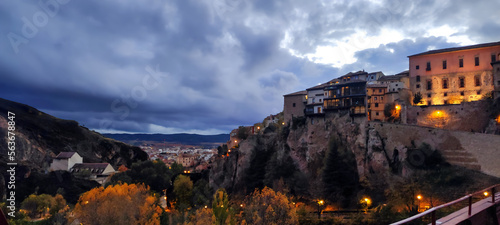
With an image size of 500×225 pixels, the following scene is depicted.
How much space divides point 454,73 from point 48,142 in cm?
9882

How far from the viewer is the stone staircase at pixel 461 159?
31641 mm

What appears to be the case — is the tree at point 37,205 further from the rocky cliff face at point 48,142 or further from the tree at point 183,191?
the rocky cliff face at point 48,142

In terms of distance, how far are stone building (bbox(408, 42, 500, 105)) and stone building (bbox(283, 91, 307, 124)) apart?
1727cm

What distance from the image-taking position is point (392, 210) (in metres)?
29.7

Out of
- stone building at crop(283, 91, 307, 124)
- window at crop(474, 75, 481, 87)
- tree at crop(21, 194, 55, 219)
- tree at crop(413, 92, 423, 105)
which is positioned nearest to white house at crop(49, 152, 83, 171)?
tree at crop(21, 194, 55, 219)

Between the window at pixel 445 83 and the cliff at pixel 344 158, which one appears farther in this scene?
the window at pixel 445 83

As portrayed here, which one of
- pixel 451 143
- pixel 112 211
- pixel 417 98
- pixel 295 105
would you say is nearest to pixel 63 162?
pixel 112 211

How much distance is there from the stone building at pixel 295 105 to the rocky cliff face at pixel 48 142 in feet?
204

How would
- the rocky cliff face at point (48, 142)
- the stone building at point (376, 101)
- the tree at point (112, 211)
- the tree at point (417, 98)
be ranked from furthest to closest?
the rocky cliff face at point (48, 142) < the stone building at point (376, 101) < the tree at point (417, 98) < the tree at point (112, 211)

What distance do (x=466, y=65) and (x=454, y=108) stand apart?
8.88 m

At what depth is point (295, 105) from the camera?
54.4 meters

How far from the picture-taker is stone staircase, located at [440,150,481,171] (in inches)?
1246

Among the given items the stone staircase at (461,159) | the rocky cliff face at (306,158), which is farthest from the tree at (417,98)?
the stone staircase at (461,159)

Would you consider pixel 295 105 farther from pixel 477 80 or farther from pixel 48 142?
pixel 48 142
